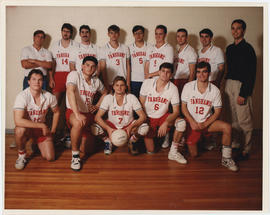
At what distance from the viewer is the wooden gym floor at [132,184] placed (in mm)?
1754

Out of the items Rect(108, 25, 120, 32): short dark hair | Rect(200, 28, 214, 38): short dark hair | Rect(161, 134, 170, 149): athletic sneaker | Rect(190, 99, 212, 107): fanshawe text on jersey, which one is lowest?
Rect(161, 134, 170, 149): athletic sneaker

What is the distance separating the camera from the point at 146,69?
2.79 m

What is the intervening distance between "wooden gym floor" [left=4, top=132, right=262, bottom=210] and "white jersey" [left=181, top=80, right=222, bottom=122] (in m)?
0.47

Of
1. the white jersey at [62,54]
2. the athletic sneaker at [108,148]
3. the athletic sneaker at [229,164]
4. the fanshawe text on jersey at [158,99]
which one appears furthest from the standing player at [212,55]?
the white jersey at [62,54]

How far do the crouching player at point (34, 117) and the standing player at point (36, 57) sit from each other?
287 millimetres

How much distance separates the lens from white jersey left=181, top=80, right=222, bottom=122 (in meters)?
2.37

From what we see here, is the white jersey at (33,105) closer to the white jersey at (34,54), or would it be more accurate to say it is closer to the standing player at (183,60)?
the white jersey at (34,54)

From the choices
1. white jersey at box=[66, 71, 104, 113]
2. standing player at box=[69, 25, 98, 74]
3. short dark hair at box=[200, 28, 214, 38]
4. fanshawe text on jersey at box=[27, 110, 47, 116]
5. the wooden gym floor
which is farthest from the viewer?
standing player at box=[69, 25, 98, 74]

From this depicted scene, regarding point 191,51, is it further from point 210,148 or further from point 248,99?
point 210,148

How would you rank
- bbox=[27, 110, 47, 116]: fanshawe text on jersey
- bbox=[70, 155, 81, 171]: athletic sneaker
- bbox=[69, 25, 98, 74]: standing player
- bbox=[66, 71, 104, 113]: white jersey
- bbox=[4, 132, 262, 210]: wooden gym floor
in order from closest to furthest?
bbox=[4, 132, 262, 210]: wooden gym floor < bbox=[70, 155, 81, 171]: athletic sneaker < bbox=[27, 110, 47, 116]: fanshawe text on jersey < bbox=[66, 71, 104, 113]: white jersey < bbox=[69, 25, 98, 74]: standing player

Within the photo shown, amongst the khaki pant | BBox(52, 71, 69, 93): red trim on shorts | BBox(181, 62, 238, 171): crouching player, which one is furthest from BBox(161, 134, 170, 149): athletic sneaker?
BBox(52, 71, 69, 93): red trim on shorts

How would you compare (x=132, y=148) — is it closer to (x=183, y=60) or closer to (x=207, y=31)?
(x=183, y=60)

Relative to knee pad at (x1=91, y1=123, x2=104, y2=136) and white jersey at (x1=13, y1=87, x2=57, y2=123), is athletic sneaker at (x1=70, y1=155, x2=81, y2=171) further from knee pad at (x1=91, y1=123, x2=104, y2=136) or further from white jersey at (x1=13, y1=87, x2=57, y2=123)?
white jersey at (x1=13, y1=87, x2=57, y2=123)

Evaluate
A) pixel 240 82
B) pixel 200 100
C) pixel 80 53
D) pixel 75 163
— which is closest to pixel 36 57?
pixel 80 53
